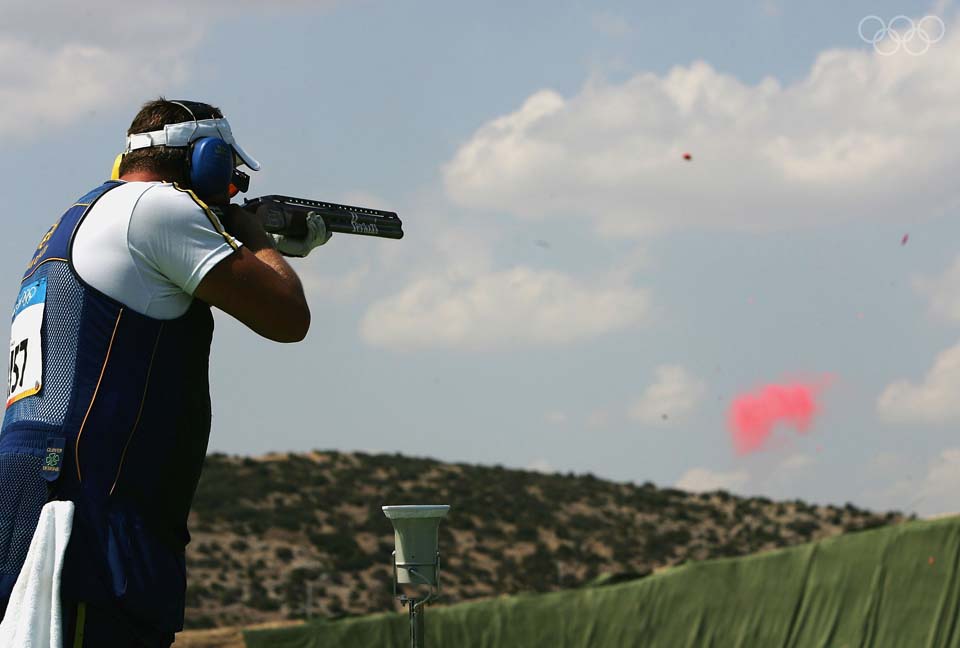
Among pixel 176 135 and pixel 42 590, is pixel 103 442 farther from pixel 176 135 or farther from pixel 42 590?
pixel 176 135

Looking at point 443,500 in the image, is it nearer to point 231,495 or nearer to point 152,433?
point 231,495

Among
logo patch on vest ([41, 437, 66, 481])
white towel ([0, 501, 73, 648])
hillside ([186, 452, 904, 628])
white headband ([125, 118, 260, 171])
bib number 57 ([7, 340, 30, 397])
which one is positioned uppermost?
hillside ([186, 452, 904, 628])

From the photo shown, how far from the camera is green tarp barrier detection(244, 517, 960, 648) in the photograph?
11.5 metres

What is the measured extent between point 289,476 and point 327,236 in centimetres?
4839

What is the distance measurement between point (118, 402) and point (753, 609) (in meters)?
10.5

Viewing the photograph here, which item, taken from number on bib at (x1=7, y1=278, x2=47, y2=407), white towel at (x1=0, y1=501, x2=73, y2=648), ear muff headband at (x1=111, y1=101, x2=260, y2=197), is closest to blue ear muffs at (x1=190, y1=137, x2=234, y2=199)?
ear muff headband at (x1=111, y1=101, x2=260, y2=197)

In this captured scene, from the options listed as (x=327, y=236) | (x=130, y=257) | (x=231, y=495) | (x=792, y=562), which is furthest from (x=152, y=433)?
(x=231, y=495)

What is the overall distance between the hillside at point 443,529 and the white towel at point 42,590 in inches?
1312

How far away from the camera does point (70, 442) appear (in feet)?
8.87

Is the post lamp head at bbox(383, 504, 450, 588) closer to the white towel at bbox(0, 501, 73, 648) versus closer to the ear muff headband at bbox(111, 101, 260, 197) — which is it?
the ear muff headband at bbox(111, 101, 260, 197)

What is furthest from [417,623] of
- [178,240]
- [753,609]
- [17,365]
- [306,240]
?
[178,240]

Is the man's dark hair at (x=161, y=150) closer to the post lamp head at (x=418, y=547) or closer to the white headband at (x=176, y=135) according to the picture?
the white headband at (x=176, y=135)

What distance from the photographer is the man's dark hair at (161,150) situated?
2.95 metres

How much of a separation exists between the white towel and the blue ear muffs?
76 centimetres
